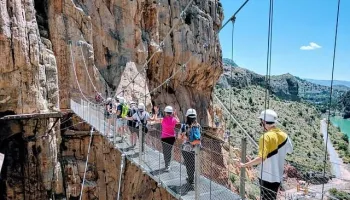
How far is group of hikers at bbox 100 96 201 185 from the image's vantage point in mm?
4180

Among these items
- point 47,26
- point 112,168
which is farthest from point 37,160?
point 47,26

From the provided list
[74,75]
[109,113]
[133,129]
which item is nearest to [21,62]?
[109,113]

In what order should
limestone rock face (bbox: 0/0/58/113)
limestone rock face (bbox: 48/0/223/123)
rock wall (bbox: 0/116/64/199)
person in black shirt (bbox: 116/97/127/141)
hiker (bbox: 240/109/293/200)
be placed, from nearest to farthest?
hiker (bbox: 240/109/293/200), person in black shirt (bbox: 116/97/127/141), limestone rock face (bbox: 0/0/58/113), rock wall (bbox: 0/116/64/199), limestone rock face (bbox: 48/0/223/123)

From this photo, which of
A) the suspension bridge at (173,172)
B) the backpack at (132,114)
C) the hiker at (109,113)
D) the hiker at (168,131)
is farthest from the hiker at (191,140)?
the hiker at (109,113)

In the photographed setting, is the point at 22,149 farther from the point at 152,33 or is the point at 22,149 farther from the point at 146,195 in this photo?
the point at 152,33

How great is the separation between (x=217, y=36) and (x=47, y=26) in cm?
1138

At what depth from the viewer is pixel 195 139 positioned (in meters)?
4.16

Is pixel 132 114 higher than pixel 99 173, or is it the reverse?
pixel 132 114

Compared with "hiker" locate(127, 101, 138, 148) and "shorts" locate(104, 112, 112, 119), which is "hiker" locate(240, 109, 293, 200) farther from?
"shorts" locate(104, 112, 112, 119)

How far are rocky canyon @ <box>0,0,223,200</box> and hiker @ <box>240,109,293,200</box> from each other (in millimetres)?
4604

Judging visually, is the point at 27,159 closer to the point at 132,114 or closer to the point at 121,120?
the point at 121,120

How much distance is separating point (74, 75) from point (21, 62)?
8.61 feet

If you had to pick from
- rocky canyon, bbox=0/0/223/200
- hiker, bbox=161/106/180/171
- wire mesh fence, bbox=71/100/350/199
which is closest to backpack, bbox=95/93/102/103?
rocky canyon, bbox=0/0/223/200

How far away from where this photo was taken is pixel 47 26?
10141mm
